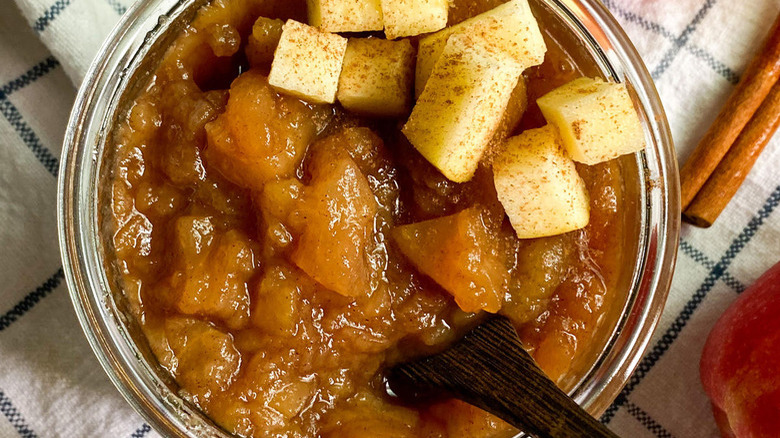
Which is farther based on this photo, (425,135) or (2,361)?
(2,361)

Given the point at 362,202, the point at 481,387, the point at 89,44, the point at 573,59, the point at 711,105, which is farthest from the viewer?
the point at 711,105

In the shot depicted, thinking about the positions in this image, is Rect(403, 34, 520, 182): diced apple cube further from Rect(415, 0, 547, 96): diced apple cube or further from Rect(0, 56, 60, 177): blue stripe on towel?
Rect(0, 56, 60, 177): blue stripe on towel

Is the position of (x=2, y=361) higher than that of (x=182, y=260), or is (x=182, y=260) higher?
(x=182, y=260)

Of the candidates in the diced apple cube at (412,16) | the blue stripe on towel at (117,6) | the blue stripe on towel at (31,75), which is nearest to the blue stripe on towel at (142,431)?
the blue stripe on towel at (31,75)

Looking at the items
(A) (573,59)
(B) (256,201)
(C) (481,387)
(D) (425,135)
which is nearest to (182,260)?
(B) (256,201)

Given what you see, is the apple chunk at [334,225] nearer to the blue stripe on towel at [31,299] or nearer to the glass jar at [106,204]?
the glass jar at [106,204]

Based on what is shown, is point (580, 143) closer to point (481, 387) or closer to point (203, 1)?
point (481, 387)

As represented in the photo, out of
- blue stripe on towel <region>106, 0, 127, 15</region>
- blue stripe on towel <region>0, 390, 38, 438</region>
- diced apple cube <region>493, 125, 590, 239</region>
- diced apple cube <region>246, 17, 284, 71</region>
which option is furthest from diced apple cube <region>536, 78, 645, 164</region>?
blue stripe on towel <region>0, 390, 38, 438</region>
